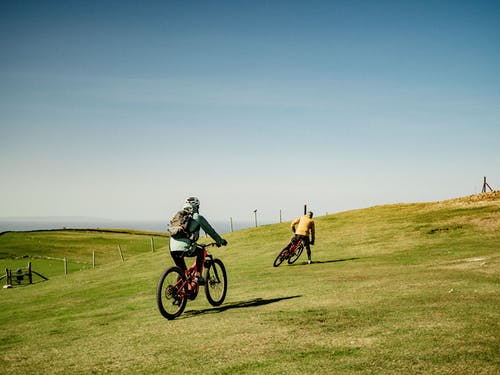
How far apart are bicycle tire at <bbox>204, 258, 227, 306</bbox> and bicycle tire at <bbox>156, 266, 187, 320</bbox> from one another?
78 centimetres

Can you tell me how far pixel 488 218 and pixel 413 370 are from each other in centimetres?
3230

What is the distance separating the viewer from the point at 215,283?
1148cm

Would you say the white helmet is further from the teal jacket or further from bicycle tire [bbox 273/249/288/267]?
bicycle tire [bbox 273/249/288/267]

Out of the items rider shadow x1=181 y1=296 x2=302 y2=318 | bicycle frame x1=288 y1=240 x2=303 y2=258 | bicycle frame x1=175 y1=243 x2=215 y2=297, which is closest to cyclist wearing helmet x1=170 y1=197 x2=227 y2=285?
bicycle frame x1=175 y1=243 x2=215 y2=297

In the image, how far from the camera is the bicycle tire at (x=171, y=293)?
32.2 feet

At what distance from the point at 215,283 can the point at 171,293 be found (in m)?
1.68

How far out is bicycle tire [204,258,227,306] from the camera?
11047 millimetres

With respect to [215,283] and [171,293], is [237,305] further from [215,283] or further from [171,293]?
[171,293]

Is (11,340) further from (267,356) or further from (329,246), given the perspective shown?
(329,246)

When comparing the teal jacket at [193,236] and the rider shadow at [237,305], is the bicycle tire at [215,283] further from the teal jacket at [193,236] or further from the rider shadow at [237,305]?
the teal jacket at [193,236]

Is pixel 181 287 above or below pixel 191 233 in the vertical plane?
below

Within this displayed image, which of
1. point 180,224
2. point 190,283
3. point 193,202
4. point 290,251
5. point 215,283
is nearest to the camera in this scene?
point 180,224

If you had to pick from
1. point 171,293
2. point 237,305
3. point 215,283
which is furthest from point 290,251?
point 171,293

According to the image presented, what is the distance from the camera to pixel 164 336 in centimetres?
816
